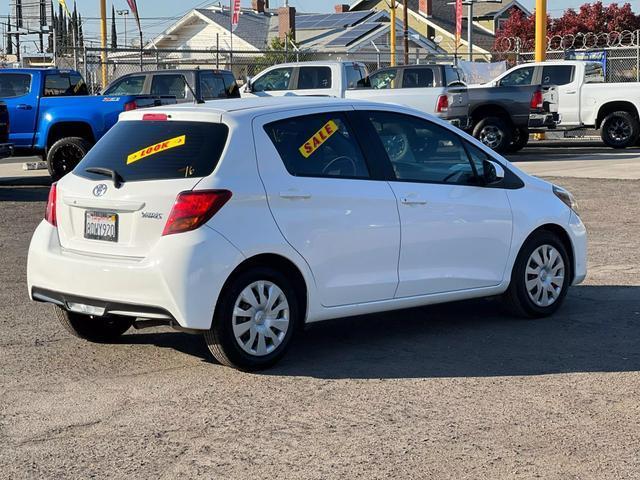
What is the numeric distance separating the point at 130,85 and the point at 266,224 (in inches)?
698

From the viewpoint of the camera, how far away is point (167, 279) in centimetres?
626

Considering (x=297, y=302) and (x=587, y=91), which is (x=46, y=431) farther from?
(x=587, y=91)

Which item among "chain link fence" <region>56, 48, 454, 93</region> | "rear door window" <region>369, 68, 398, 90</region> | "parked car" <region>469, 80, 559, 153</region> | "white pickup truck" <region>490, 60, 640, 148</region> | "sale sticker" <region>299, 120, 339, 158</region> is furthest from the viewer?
"chain link fence" <region>56, 48, 454, 93</region>

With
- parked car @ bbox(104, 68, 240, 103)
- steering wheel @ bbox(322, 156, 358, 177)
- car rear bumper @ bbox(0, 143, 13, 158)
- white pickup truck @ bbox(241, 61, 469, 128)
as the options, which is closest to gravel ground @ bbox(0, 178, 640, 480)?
steering wheel @ bbox(322, 156, 358, 177)

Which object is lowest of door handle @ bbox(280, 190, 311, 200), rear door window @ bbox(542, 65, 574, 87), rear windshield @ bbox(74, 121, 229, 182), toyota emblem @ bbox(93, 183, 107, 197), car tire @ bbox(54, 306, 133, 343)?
car tire @ bbox(54, 306, 133, 343)

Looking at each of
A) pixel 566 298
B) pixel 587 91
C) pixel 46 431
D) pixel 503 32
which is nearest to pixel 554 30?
pixel 503 32

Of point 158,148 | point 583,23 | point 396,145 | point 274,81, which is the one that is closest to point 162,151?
point 158,148

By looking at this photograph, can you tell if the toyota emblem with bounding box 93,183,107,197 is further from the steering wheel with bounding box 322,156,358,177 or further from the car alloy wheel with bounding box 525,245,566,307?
the car alloy wheel with bounding box 525,245,566,307

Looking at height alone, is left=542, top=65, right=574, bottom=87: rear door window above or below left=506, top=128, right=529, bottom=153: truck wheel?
above

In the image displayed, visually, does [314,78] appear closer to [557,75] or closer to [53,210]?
[557,75]

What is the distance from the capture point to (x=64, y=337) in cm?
760

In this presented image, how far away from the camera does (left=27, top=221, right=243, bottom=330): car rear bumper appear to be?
625 cm

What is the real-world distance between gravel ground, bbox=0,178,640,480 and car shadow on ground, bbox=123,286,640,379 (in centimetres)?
2

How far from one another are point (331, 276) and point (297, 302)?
291mm
